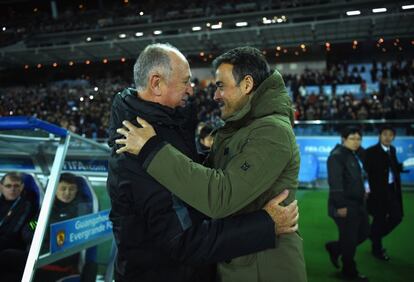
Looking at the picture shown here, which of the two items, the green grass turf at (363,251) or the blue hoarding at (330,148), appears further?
the blue hoarding at (330,148)

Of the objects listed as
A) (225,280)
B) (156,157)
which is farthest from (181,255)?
(156,157)

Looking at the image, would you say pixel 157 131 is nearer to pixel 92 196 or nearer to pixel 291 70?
pixel 92 196

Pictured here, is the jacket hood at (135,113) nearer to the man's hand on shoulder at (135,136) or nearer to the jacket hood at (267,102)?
the man's hand on shoulder at (135,136)

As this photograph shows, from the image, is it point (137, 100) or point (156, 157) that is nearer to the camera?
point (156, 157)

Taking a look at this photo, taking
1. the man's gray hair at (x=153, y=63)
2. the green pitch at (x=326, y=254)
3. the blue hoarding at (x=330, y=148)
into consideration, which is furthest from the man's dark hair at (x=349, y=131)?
the blue hoarding at (x=330, y=148)

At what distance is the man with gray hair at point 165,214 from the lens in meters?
1.53

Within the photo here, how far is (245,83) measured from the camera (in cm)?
183

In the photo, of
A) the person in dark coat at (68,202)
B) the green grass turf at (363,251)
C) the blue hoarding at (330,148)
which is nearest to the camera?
the person in dark coat at (68,202)

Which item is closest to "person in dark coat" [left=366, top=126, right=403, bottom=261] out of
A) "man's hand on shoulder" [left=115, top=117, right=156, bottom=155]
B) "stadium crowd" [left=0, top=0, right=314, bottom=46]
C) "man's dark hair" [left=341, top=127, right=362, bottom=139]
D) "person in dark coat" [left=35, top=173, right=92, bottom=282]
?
"man's dark hair" [left=341, top=127, right=362, bottom=139]

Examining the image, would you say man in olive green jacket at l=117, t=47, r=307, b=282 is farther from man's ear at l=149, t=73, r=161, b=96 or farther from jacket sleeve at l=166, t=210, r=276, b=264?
man's ear at l=149, t=73, r=161, b=96

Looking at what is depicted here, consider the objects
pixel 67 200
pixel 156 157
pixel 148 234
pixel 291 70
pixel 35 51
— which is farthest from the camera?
pixel 291 70

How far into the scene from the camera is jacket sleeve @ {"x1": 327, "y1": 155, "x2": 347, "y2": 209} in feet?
14.7

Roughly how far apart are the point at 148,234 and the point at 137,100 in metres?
0.58

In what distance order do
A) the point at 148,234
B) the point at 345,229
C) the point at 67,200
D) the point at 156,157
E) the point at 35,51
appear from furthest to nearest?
1. the point at 35,51
2. the point at 345,229
3. the point at 67,200
4. the point at 148,234
5. the point at 156,157
